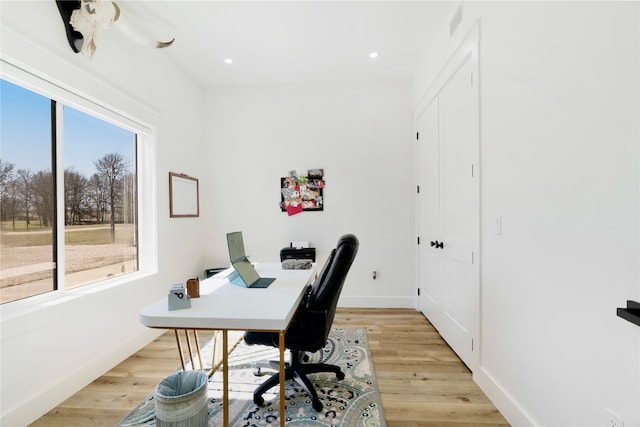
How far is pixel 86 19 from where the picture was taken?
1758mm

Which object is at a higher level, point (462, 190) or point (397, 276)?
point (462, 190)

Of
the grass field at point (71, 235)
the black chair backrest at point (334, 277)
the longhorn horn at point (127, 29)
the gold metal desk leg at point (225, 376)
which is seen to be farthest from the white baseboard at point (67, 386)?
the longhorn horn at point (127, 29)

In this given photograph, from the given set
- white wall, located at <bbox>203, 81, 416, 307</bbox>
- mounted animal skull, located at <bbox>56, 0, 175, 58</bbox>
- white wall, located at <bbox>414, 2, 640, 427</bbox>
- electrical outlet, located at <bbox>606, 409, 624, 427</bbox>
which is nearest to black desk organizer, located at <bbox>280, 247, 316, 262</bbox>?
white wall, located at <bbox>203, 81, 416, 307</bbox>

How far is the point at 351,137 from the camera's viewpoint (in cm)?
345

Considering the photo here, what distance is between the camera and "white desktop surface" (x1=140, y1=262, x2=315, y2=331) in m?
1.20

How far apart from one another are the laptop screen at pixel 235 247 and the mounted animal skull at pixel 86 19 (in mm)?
→ 1592

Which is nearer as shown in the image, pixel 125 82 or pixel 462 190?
pixel 462 190

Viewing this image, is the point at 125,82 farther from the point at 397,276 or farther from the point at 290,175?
the point at 397,276

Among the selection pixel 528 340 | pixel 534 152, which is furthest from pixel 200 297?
pixel 534 152

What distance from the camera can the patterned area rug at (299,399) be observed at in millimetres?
1550

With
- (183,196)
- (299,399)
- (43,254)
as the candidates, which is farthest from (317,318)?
(183,196)

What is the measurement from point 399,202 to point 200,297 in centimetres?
260

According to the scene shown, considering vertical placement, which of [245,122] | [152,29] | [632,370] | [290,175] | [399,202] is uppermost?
[152,29]

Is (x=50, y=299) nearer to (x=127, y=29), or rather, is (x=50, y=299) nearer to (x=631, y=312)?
(x=127, y=29)
